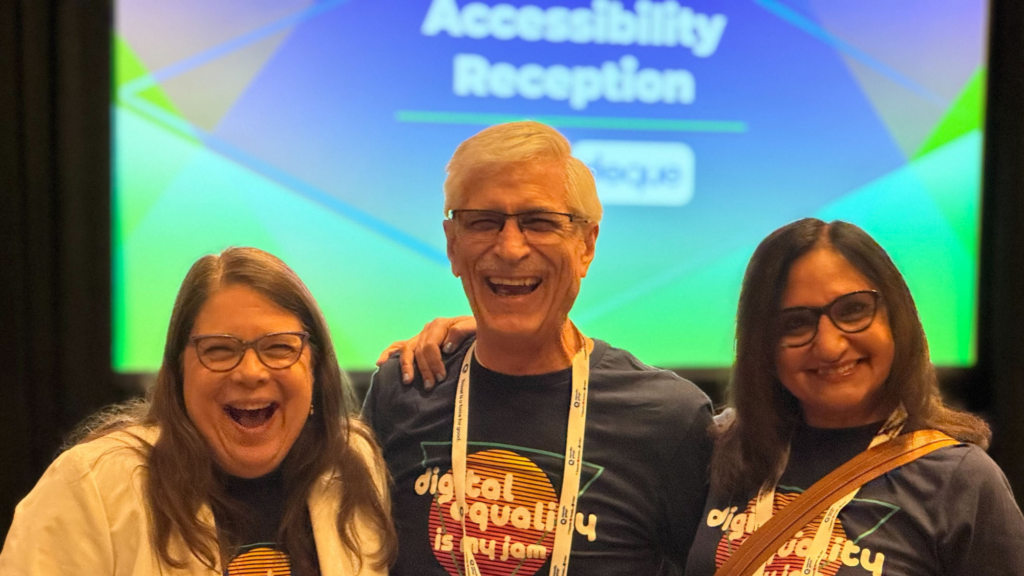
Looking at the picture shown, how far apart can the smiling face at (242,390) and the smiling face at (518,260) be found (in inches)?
20.3

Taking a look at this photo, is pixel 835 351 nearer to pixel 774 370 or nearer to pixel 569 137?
pixel 774 370

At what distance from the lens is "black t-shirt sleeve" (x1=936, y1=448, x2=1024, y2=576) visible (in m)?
2.05

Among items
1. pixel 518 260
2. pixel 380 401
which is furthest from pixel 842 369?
pixel 380 401

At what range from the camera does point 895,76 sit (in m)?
5.04

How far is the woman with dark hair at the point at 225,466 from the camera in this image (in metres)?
2.03

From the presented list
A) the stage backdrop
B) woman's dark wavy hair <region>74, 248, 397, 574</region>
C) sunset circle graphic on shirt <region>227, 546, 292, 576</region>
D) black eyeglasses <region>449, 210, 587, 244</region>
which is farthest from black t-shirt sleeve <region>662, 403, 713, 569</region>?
the stage backdrop

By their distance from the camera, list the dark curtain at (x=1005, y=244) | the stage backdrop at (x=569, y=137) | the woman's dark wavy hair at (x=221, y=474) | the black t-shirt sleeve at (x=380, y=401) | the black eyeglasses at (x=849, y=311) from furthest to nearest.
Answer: the dark curtain at (x=1005, y=244) → the stage backdrop at (x=569, y=137) → the black t-shirt sleeve at (x=380, y=401) → the black eyeglasses at (x=849, y=311) → the woman's dark wavy hair at (x=221, y=474)

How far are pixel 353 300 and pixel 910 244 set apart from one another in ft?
9.15

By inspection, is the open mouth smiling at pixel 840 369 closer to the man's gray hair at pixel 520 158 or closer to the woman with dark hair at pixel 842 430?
the woman with dark hair at pixel 842 430

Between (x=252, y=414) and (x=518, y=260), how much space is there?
0.73 metres

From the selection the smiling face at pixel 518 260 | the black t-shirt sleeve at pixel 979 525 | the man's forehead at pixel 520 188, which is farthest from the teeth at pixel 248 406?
the black t-shirt sleeve at pixel 979 525

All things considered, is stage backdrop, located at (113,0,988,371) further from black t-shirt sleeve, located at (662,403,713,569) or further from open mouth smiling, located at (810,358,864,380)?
open mouth smiling, located at (810,358,864,380)

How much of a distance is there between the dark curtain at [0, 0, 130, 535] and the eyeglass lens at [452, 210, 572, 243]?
2.50 meters

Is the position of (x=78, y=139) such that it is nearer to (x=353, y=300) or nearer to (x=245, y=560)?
(x=353, y=300)
